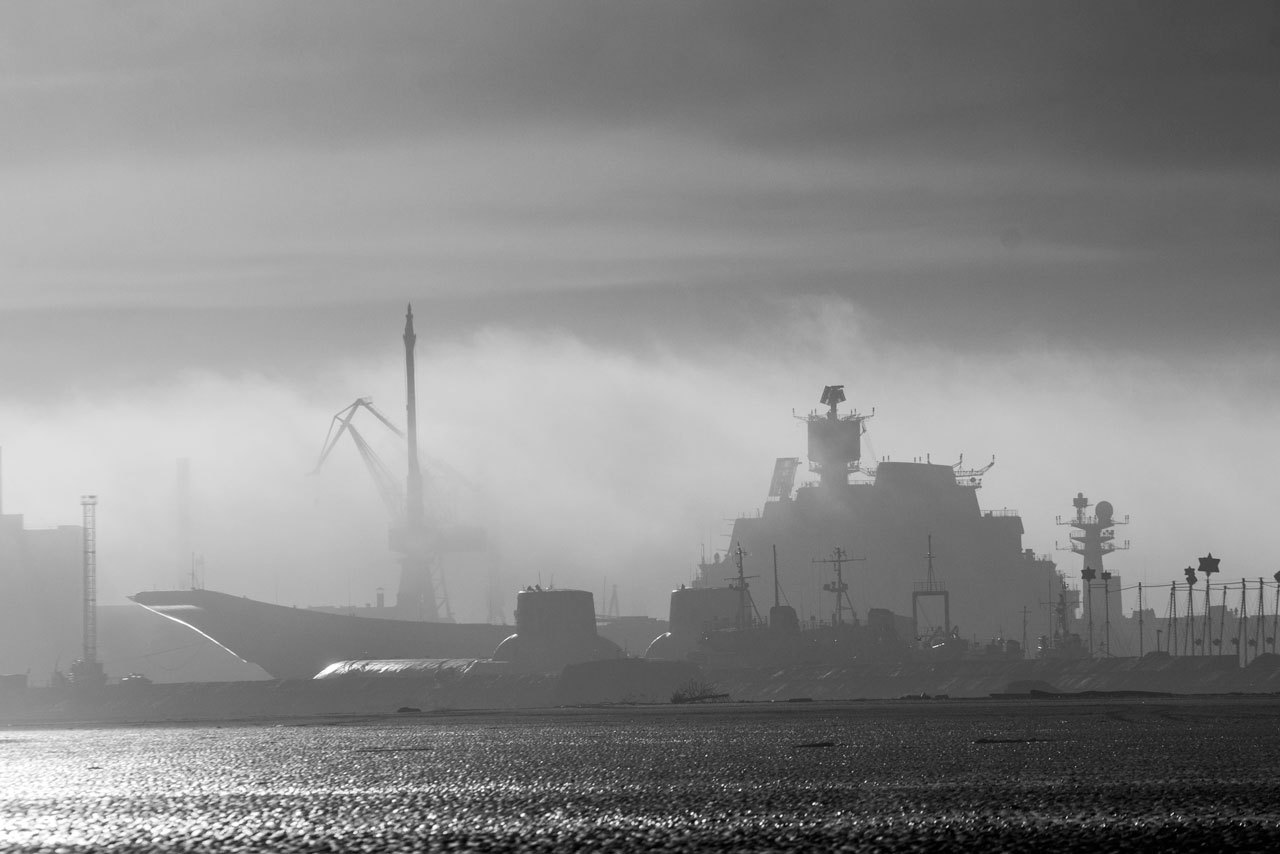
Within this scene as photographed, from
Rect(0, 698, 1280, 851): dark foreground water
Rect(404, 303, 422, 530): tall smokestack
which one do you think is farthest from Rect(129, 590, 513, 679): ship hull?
Rect(0, 698, 1280, 851): dark foreground water

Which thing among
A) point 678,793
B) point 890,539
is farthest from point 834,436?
point 678,793

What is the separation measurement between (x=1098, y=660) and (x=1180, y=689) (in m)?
10.9

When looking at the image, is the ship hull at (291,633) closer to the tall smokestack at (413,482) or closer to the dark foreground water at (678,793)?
the tall smokestack at (413,482)

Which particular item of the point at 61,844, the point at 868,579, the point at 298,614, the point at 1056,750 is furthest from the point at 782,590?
the point at 61,844

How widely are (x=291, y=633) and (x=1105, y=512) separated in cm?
7664

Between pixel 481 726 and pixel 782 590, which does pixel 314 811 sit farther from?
pixel 782 590

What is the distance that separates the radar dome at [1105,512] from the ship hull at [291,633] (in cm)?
6110

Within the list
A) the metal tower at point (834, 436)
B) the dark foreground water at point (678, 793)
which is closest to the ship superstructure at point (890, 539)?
the metal tower at point (834, 436)

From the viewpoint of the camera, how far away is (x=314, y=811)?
10.0 metres

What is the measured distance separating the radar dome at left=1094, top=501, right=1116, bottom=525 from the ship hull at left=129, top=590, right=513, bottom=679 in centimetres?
6110

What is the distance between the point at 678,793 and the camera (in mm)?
11500

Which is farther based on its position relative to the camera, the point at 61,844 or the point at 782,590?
the point at 782,590

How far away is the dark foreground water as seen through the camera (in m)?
8.14

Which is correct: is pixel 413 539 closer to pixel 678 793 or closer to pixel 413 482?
pixel 413 482
